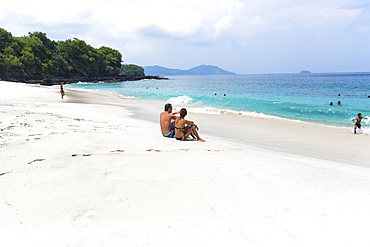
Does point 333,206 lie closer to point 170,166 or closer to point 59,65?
point 170,166

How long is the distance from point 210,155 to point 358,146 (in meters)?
8.04

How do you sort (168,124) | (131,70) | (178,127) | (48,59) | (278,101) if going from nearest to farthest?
1. (178,127)
2. (168,124)
3. (278,101)
4. (48,59)
5. (131,70)

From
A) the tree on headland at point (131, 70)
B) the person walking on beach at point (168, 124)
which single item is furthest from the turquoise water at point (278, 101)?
the tree on headland at point (131, 70)

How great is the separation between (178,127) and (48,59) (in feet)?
289

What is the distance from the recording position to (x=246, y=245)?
9.14ft

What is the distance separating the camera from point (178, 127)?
8391 mm

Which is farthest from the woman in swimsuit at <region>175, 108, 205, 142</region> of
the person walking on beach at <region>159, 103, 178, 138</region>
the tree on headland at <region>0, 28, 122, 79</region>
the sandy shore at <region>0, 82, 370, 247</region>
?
the tree on headland at <region>0, 28, 122, 79</region>

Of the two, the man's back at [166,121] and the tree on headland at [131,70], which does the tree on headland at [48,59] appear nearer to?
the tree on headland at [131,70]

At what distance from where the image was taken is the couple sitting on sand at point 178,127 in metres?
8.38

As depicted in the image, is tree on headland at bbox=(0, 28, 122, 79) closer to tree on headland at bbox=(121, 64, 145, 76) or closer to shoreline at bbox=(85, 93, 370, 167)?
tree on headland at bbox=(121, 64, 145, 76)

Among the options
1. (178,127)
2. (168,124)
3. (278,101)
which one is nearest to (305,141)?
(178,127)

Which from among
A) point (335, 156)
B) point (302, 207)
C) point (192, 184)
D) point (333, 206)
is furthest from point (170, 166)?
point (335, 156)

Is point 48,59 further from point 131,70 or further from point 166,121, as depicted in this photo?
point 131,70

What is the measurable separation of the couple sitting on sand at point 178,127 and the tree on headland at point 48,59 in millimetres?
71947
